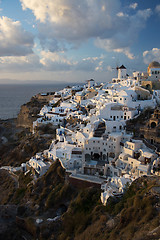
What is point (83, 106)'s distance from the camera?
50562 millimetres

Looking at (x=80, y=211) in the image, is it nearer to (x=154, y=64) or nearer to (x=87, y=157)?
(x=87, y=157)

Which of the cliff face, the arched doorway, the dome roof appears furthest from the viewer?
the cliff face

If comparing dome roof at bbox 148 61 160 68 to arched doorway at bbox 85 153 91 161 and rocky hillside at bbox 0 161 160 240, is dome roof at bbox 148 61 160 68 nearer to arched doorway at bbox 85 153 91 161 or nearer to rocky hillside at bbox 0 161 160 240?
arched doorway at bbox 85 153 91 161

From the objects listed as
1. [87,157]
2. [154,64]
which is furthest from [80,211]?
[154,64]

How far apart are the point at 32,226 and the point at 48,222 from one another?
178 cm

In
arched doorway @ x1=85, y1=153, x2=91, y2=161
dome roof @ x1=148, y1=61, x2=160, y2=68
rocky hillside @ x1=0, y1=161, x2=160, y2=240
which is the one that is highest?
dome roof @ x1=148, y1=61, x2=160, y2=68

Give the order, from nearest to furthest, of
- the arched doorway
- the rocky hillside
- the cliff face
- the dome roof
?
the rocky hillside, the arched doorway, the dome roof, the cliff face

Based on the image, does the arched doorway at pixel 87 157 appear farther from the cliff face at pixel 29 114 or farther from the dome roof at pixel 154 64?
the cliff face at pixel 29 114

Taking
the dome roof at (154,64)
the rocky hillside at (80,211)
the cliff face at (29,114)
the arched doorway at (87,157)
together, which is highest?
the dome roof at (154,64)

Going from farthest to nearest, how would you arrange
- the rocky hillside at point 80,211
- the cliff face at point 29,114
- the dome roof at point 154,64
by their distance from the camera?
the cliff face at point 29,114
the dome roof at point 154,64
the rocky hillside at point 80,211

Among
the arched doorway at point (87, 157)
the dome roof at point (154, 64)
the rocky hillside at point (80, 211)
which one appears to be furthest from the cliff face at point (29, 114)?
the dome roof at point (154, 64)

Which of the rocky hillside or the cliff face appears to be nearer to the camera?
the rocky hillside

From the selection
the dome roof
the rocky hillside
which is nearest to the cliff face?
the rocky hillside

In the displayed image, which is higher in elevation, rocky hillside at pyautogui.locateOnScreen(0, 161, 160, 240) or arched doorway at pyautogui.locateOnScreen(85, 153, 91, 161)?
arched doorway at pyautogui.locateOnScreen(85, 153, 91, 161)
